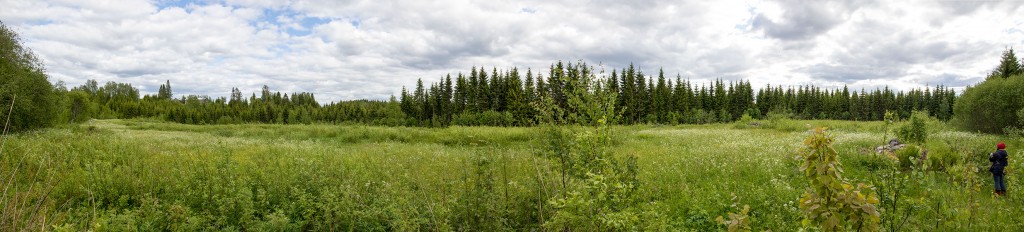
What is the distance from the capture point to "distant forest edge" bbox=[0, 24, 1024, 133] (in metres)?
28.0

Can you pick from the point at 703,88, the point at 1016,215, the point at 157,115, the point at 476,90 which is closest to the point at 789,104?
the point at 703,88

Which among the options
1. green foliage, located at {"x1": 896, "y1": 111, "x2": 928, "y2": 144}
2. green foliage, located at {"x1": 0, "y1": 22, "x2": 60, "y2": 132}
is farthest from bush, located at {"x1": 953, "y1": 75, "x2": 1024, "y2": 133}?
green foliage, located at {"x1": 0, "y1": 22, "x2": 60, "y2": 132}

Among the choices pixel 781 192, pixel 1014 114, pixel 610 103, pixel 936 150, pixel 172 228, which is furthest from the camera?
pixel 1014 114

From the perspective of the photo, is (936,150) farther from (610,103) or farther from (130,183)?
(130,183)

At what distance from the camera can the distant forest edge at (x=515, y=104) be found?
2805cm

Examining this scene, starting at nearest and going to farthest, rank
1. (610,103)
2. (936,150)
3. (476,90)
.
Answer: (610,103), (936,150), (476,90)

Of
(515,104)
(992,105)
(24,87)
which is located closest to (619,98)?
(515,104)

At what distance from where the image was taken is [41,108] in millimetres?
28703

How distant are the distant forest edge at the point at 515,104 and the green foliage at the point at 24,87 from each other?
2.5 inches

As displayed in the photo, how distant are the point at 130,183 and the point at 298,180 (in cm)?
293

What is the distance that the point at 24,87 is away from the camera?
27141 mm

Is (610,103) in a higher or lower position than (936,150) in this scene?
higher

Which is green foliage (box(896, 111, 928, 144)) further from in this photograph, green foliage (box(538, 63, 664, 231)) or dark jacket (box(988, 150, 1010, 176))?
green foliage (box(538, 63, 664, 231))

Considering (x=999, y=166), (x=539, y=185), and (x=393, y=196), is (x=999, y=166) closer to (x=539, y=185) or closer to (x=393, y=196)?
(x=539, y=185)
